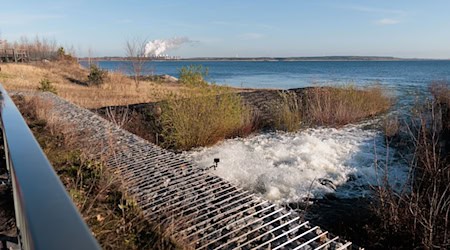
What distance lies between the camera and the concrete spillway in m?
3.33

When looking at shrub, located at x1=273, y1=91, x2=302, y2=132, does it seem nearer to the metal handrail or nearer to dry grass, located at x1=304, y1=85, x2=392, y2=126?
dry grass, located at x1=304, y1=85, x2=392, y2=126

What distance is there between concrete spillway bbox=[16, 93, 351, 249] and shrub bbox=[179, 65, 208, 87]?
182 inches

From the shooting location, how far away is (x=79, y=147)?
5820 millimetres

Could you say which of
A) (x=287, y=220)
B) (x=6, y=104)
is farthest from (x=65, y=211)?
(x=287, y=220)

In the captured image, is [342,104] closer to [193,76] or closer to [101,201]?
[193,76]

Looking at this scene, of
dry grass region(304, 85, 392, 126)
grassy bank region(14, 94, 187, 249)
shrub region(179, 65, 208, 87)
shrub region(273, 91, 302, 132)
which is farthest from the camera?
dry grass region(304, 85, 392, 126)

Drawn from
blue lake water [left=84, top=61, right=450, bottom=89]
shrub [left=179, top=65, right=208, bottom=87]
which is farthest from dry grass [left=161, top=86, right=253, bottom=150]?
blue lake water [left=84, top=61, right=450, bottom=89]

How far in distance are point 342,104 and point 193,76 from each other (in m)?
5.93

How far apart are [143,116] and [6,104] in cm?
921

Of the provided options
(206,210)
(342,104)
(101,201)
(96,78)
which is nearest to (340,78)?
(342,104)

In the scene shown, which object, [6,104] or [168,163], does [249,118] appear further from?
[6,104]

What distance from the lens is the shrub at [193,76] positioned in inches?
404

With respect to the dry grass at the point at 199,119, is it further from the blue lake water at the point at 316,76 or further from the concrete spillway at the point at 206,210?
the concrete spillway at the point at 206,210

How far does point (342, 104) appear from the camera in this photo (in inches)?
512
